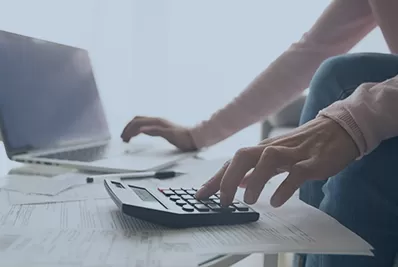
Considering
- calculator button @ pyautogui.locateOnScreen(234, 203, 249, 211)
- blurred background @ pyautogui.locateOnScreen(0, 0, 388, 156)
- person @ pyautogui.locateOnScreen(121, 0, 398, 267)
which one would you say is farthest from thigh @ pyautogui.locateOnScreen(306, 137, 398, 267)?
blurred background @ pyautogui.locateOnScreen(0, 0, 388, 156)

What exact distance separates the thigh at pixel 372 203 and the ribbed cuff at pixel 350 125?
3cm

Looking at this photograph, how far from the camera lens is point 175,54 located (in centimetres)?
191

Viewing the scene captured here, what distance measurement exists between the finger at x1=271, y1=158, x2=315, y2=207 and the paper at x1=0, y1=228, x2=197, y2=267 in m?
0.12

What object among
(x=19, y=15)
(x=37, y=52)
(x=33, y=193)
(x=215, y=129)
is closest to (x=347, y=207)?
(x=33, y=193)

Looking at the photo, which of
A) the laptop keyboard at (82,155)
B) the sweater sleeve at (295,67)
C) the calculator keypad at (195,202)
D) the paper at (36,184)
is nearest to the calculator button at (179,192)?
the calculator keypad at (195,202)

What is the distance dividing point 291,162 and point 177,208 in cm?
11

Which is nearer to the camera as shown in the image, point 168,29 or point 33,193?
point 33,193

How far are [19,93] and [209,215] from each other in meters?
0.48

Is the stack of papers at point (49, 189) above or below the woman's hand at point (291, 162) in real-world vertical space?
below

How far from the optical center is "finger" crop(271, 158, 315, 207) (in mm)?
443

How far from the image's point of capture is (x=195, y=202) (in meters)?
0.46

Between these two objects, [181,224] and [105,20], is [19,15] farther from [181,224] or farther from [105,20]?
[181,224]

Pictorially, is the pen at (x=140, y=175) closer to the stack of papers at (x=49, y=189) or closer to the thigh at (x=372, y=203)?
the stack of papers at (x=49, y=189)

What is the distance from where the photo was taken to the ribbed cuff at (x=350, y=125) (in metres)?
0.46
